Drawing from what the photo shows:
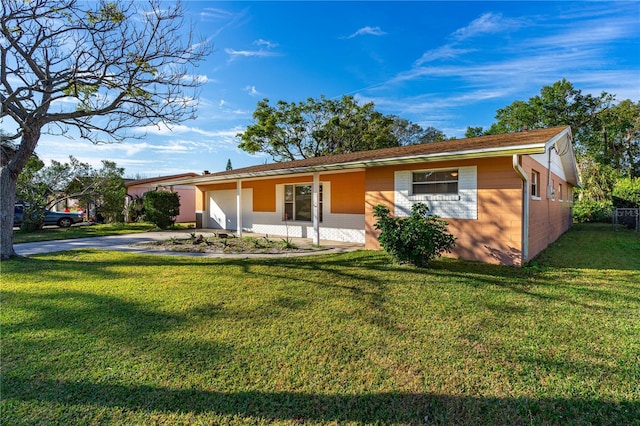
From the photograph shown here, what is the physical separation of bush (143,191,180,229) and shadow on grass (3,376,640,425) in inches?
557

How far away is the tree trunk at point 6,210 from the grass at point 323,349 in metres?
2.68

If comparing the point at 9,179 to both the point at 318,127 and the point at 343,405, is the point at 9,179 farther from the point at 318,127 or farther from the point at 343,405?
the point at 318,127

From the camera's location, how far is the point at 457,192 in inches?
310

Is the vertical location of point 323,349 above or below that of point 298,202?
below

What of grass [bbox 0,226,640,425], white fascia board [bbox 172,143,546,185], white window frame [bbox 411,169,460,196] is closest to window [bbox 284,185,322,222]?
white fascia board [bbox 172,143,546,185]

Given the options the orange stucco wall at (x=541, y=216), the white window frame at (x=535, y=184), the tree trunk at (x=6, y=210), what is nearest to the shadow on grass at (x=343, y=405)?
the orange stucco wall at (x=541, y=216)

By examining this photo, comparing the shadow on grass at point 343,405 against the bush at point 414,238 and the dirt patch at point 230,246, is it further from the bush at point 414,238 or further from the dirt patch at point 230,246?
the dirt patch at point 230,246

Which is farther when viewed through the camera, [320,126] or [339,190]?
[320,126]

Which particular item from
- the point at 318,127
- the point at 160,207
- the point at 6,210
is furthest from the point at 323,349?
the point at 318,127

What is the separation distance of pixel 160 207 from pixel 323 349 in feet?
49.0

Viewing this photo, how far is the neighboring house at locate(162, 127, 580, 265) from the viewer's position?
23.1ft

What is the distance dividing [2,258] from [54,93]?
461 centimetres

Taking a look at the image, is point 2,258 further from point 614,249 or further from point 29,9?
point 614,249

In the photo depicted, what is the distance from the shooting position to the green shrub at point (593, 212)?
2088 centimetres
